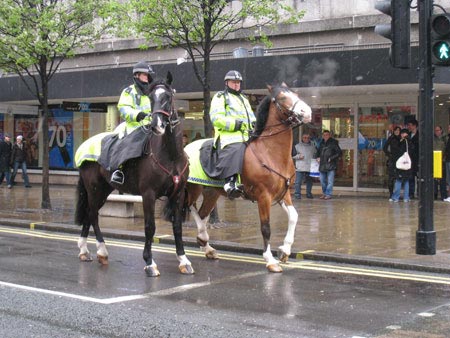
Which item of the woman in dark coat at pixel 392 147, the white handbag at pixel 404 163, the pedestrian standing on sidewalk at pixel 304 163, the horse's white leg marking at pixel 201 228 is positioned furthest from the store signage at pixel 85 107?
the horse's white leg marking at pixel 201 228

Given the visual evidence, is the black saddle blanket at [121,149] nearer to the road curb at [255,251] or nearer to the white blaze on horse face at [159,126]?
the white blaze on horse face at [159,126]

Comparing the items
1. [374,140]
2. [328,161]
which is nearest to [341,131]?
[374,140]

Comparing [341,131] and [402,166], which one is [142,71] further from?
[341,131]

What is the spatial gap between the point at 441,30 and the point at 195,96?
530 inches

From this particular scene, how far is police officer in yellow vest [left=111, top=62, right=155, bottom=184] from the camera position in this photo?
30.7 feet

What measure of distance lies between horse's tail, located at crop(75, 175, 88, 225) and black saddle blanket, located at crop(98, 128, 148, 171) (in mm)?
909

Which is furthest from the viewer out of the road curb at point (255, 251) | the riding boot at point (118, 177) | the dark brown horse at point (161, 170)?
the riding boot at point (118, 177)

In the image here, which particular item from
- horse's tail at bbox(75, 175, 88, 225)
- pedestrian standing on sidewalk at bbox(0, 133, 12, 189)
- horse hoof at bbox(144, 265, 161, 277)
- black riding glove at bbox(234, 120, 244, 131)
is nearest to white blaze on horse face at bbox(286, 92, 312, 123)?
black riding glove at bbox(234, 120, 244, 131)

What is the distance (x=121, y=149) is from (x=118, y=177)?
384 mm

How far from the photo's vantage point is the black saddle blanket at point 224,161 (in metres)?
9.72

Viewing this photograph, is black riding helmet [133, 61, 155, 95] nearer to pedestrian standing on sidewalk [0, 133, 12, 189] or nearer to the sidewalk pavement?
the sidewalk pavement

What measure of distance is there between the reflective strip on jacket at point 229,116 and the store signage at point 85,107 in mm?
12456

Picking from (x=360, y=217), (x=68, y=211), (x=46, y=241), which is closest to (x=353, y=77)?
(x=360, y=217)

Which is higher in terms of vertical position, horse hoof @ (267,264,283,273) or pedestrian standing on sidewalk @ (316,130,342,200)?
pedestrian standing on sidewalk @ (316,130,342,200)
